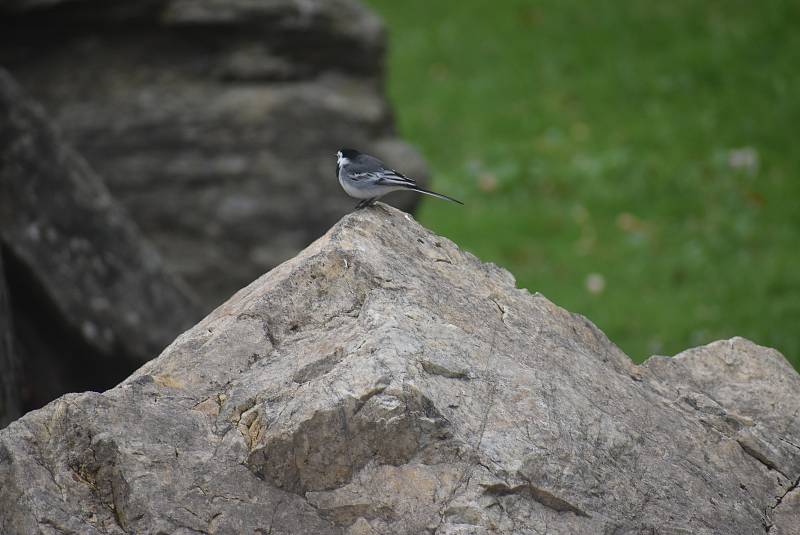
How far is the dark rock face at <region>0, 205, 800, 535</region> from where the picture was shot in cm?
378

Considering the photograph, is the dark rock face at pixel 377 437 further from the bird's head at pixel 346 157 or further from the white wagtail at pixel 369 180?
the bird's head at pixel 346 157

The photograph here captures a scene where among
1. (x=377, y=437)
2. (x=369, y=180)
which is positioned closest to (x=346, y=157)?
(x=369, y=180)

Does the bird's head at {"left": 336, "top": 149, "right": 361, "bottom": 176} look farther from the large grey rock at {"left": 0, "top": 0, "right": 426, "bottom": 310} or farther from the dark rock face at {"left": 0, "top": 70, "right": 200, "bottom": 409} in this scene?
the large grey rock at {"left": 0, "top": 0, "right": 426, "bottom": 310}

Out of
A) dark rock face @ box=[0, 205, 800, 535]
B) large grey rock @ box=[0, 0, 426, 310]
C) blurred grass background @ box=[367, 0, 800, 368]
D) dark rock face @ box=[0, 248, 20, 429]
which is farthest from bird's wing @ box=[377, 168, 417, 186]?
blurred grass background @ box=[367, 0, 800, 368]

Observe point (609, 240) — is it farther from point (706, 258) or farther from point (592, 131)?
point (592, 131)

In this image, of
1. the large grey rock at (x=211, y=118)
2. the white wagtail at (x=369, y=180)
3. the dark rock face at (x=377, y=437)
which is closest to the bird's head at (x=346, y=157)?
the white wagtail at (x=369, y=180)

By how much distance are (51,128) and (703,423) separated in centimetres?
487

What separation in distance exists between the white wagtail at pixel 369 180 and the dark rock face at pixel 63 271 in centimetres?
211

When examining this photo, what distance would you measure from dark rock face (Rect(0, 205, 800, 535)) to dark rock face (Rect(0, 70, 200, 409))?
2.57 meters

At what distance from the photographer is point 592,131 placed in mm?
13047

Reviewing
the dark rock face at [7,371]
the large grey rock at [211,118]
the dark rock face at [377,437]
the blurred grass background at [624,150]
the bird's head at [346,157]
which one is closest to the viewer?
the dark rock face at [377,437]

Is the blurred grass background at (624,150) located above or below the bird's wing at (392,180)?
above

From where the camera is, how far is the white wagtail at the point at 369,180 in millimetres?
5535

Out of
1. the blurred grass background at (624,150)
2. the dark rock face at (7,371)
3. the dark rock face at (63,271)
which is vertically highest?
the blurred grass background at (624,150)
